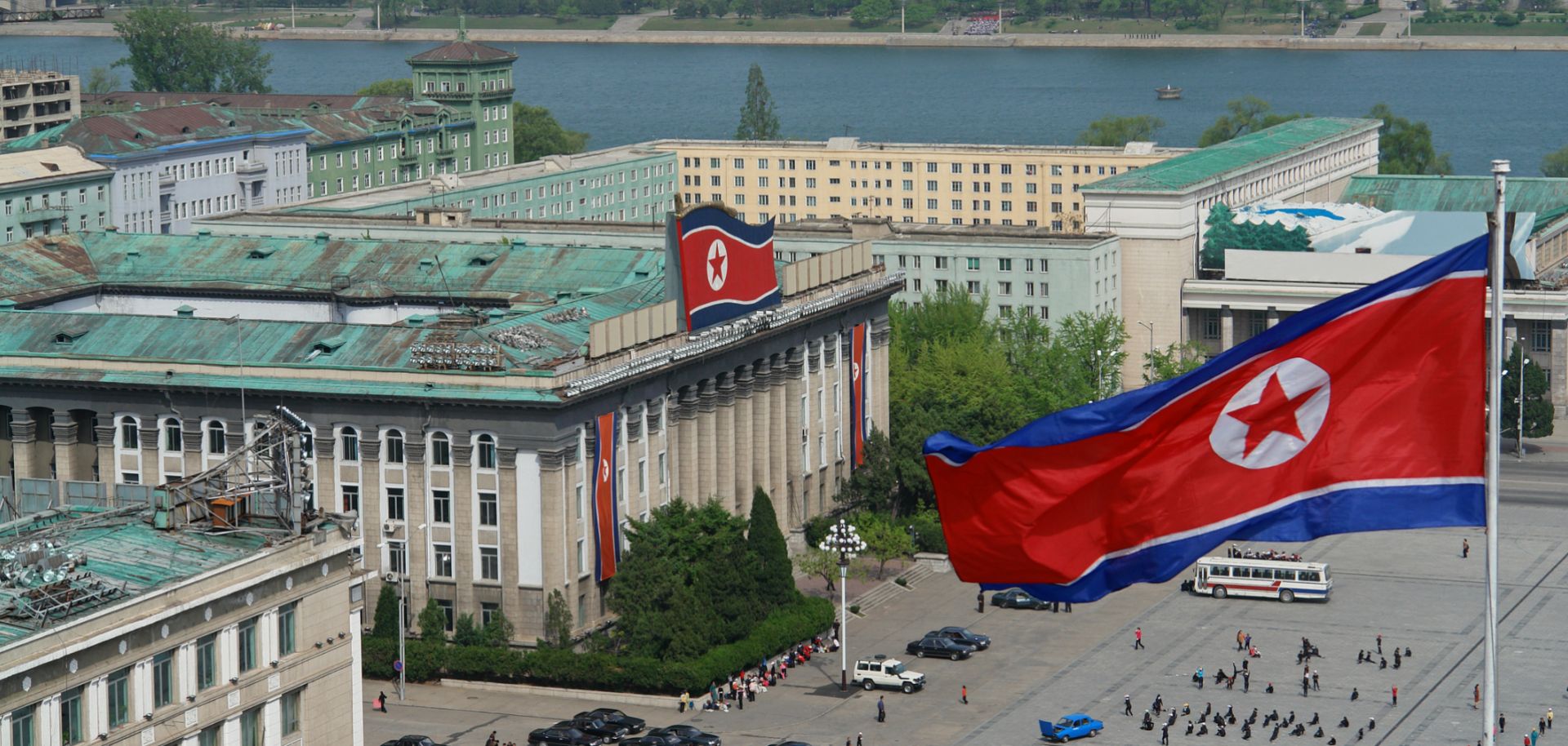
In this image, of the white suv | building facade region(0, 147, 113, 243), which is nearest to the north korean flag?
the white suv

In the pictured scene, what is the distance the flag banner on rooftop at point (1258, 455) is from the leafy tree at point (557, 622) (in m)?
67.8

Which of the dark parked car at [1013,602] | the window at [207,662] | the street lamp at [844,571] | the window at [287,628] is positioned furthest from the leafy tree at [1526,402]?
the window at [207,662]

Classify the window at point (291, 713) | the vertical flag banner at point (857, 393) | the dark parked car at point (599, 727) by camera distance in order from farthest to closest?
1. the vertical flag banner at point (857, 393)
2. the dark parked car at point (599, 727)
3. the window at point (291, 713)

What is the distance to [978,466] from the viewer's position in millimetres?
45188

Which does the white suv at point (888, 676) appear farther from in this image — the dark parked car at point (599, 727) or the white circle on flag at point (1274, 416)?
the white circle on flag at point (1274, 416)

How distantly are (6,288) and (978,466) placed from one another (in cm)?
10254

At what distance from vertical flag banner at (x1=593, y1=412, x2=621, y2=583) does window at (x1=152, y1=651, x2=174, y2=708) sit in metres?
46.9

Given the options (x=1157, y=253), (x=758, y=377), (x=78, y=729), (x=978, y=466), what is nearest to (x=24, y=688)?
(x=78, y=729)

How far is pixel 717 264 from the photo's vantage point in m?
125

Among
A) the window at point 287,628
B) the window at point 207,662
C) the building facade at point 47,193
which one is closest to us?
the window at point 207,662

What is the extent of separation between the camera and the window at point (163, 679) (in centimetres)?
6775

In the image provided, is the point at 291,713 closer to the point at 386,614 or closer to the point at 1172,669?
the point at 386,614

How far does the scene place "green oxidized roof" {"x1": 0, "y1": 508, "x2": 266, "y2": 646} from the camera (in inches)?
2667

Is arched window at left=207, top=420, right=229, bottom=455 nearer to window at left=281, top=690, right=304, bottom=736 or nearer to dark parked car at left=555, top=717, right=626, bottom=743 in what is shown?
dark parked car at left=555, top=717, right=626, bottom=743
